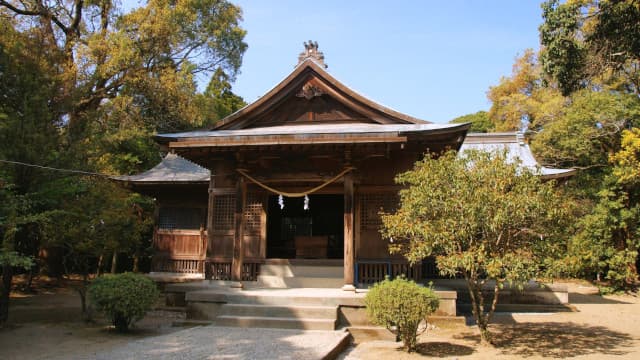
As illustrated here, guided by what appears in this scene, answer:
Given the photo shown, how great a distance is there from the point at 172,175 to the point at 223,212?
165 inches

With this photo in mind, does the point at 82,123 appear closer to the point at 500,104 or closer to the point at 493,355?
the point at 493,355

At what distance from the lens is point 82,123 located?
476 inches

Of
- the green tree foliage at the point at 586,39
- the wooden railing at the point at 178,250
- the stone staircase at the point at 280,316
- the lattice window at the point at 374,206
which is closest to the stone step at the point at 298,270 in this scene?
the lattice window at the point at 374,206

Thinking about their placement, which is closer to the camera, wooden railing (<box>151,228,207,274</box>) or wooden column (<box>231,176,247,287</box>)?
wooden column (<box>231,176,247,287</box>)

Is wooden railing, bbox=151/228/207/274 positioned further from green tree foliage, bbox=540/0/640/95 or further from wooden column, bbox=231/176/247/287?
green tree foliage, bbox=540/0/640/95

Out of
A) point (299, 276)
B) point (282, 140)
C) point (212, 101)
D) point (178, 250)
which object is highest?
point (212, 101)

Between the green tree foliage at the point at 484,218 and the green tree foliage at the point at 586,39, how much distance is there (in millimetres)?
Answer: 4414

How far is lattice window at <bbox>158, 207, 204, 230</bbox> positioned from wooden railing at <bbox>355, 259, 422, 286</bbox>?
696 cm

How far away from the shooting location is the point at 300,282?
1302cm

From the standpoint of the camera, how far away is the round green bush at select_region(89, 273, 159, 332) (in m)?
9.88

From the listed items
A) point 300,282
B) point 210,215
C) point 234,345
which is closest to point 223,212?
point 210,215

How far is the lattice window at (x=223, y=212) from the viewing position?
13.8m

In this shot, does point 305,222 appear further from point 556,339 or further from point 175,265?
point 556,339

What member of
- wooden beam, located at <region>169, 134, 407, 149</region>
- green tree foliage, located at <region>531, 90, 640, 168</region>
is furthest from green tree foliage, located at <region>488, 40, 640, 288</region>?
wooden beam, located at <region>169, 134, 407, 149</region>
